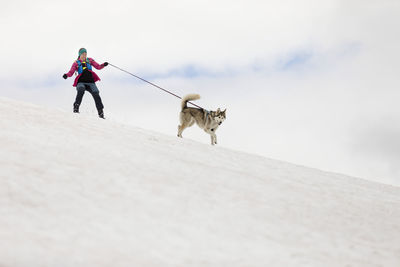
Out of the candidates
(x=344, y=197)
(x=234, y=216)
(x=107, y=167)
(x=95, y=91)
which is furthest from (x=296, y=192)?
(x=95, y=91)

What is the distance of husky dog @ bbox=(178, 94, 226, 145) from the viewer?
35.4 feet

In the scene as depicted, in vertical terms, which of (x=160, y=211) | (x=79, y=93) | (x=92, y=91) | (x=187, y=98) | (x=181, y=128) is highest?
(x=187, y=98)

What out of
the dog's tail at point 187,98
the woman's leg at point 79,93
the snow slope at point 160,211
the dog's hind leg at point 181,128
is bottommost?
the snow slope at point 160,211

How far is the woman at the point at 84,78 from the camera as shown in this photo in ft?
33.1

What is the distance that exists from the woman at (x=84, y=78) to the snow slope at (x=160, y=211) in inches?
155

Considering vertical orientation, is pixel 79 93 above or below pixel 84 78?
below

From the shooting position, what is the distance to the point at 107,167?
4.52 m

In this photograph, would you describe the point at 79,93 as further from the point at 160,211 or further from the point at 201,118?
the point at 160,211

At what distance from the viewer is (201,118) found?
11.1 m

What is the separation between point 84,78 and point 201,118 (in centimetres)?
287

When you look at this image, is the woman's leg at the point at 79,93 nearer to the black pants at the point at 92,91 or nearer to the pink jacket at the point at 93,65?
the black pants at the point at 92,91

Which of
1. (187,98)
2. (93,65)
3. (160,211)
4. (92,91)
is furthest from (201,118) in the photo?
(160,211)

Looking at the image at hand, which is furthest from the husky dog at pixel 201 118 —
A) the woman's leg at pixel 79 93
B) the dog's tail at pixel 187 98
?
the woman's leg at pixel 79 93

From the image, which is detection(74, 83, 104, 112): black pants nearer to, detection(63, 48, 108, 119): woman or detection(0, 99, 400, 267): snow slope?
detection(63, 48, 108, 119): woman
